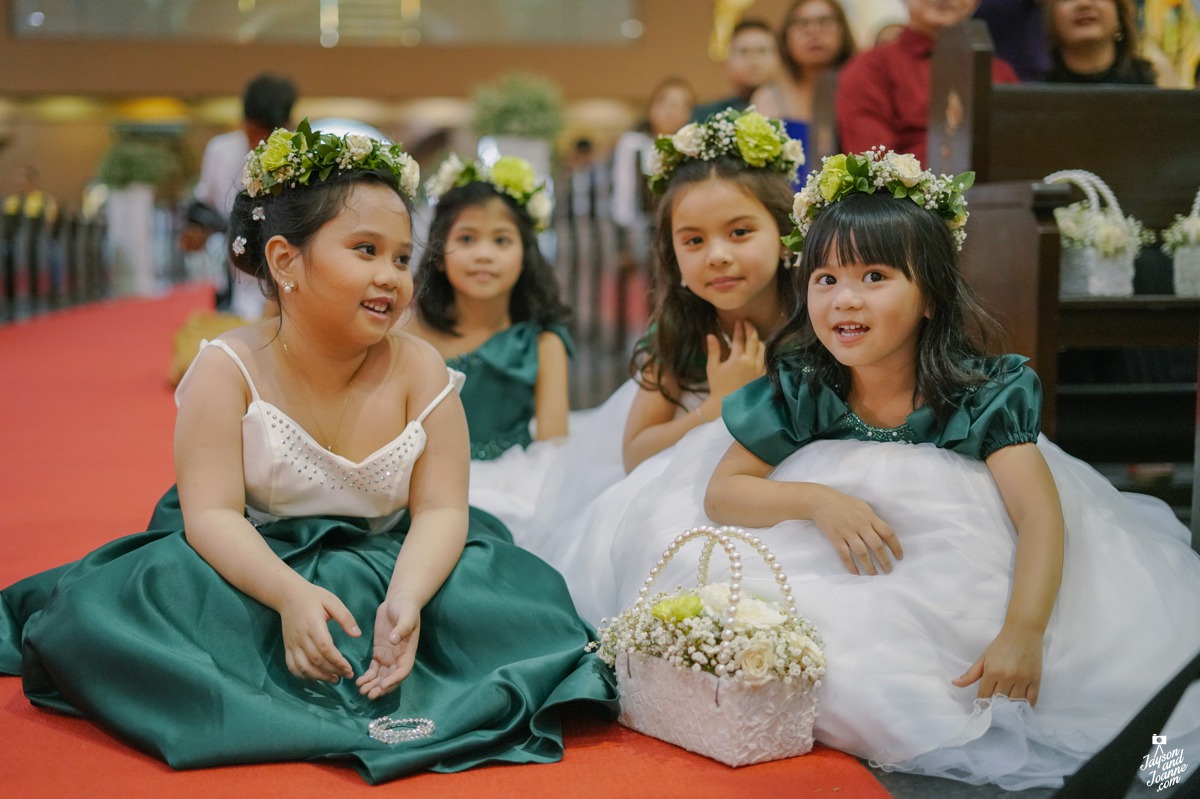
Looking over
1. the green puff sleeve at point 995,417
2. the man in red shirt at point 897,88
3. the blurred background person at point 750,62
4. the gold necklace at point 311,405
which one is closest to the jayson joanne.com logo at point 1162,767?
the green puff sleeve at point 995,417

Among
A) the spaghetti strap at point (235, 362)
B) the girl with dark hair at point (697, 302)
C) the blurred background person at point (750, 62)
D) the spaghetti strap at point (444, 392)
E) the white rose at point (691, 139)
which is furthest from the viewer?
the blurred background person at point (750, 62)

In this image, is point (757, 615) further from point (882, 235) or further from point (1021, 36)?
point (1021, 36)

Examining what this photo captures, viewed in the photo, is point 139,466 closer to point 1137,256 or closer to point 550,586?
point 550,586

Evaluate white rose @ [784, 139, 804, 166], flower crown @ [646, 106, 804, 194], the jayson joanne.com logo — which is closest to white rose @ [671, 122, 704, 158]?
flower crown @ [646, 106, 804, 194]

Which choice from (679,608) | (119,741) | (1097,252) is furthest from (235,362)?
(1097,252)

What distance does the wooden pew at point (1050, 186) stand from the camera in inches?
129

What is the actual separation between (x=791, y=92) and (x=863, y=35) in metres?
7.48

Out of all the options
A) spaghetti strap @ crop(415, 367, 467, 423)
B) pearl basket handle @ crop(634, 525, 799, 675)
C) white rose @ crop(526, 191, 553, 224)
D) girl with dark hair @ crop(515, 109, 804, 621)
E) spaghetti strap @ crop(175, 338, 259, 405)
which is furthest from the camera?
white rose @ crop(526, 191, 553, 224)

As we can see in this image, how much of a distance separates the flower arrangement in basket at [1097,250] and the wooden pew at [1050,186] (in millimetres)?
98

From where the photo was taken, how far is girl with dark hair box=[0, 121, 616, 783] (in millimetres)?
2014

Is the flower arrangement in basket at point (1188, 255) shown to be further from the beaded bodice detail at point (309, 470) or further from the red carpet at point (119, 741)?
the beaded bodice detail at point (309, 470)

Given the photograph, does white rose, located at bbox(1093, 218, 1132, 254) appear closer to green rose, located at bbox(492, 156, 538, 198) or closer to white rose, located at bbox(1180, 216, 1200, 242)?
white rose, located at bbox(1180, 216, 1200, 242)

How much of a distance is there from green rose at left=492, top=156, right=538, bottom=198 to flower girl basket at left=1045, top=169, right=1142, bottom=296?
5.20 ft

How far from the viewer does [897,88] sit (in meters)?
4.52
